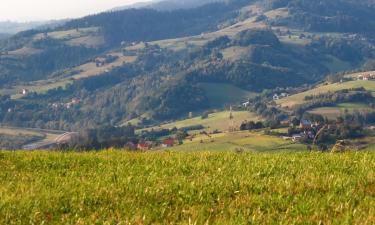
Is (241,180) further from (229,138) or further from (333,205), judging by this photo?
(229,138)

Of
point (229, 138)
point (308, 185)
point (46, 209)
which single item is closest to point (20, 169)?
point (46, 209)

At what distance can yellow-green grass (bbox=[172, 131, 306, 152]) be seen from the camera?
123 m

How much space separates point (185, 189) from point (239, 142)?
420 feet

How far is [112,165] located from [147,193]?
3093 millimetres

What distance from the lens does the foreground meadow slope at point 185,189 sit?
827 cm

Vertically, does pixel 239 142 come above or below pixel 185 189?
below

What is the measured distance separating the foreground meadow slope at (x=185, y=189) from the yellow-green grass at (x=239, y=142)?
105 meters

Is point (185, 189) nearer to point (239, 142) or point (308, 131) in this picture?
point (308, 131)

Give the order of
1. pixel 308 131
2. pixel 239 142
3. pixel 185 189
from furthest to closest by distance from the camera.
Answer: pixel 239 142
pixel 308 131
pixel 185 189

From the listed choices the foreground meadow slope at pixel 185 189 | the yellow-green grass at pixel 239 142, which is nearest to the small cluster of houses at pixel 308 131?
the yellow-green grass at pixel 239 142

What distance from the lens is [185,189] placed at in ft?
32.0

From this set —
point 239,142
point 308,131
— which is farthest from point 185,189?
point 239,142

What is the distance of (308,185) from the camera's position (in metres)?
9.98

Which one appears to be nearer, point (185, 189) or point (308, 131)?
point (185, 189)
